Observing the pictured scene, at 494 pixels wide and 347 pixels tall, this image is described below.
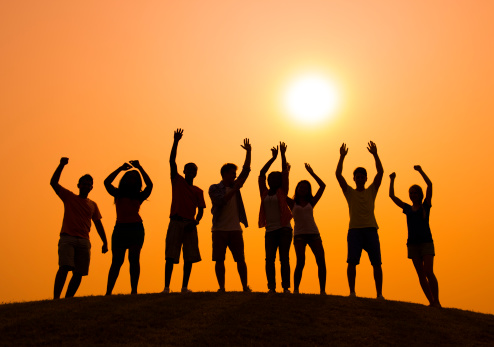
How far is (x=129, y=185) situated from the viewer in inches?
558

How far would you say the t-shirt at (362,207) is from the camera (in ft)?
49.0

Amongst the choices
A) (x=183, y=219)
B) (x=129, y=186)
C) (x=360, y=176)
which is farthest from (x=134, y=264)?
(x=360, y=176)

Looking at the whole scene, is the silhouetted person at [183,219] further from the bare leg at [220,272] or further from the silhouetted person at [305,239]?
the silhouetted person at [305,239]

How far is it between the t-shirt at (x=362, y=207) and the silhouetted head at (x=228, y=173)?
2830mm

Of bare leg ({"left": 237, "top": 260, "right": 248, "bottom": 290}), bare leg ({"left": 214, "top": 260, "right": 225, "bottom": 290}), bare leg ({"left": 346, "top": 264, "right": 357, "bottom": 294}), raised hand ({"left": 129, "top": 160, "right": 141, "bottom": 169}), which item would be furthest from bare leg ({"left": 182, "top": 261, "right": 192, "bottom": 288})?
bare leg ({"left": 346, "top": 264, "right": 357, "bottom": 294})

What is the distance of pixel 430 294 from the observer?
15.0 m

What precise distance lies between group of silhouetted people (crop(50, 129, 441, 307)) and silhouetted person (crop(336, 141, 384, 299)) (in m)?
0.02

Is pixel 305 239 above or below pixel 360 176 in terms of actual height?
below

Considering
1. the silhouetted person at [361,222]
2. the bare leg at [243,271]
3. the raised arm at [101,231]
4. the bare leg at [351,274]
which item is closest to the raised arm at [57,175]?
the raised arm at [101,231]

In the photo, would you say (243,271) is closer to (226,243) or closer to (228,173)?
(226,243)

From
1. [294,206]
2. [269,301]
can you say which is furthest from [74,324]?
[294,206]

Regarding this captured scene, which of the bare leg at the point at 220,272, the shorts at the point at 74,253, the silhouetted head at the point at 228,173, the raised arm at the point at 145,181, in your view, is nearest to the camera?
the shorts at the point at 74,253

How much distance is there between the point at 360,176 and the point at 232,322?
5.62m

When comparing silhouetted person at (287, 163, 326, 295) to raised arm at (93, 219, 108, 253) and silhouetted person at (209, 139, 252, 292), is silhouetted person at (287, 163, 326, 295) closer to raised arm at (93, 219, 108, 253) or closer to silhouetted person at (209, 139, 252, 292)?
silhouetted person at (209, 139, 252, 292)
